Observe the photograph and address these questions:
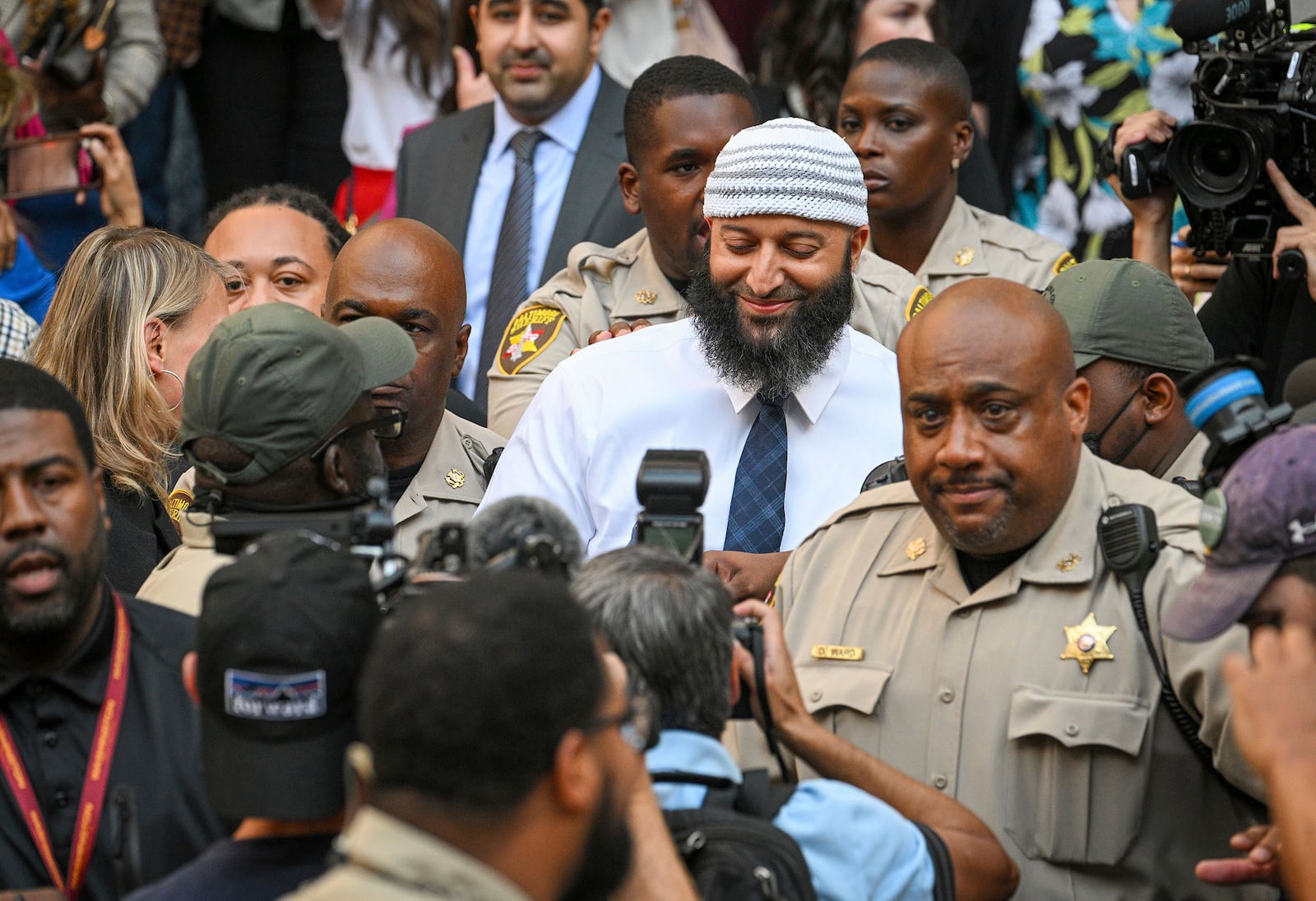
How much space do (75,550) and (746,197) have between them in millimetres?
2056

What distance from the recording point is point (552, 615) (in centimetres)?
249

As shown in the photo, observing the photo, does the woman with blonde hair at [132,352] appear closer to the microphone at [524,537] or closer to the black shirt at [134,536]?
the black shirt at [134,536]

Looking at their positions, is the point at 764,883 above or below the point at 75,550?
below

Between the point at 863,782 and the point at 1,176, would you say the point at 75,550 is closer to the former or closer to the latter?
the point at 863,782

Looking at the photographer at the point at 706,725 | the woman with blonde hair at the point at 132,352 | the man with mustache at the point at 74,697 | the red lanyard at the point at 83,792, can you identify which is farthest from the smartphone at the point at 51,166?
the photographer at the point at 706,725

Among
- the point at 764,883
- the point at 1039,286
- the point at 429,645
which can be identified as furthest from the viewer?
the point at 1039,286

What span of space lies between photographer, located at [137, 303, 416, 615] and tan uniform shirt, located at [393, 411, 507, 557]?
2.79 ft

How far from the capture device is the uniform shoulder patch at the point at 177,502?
15.8 feet

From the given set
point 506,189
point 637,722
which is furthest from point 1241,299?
point 637,722

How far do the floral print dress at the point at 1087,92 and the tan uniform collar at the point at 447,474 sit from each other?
317 cm

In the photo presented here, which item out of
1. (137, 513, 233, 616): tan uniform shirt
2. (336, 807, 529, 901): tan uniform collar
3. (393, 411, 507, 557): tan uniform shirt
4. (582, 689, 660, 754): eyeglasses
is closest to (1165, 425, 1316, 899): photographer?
(582, 689, 660, 754): eyeglasses

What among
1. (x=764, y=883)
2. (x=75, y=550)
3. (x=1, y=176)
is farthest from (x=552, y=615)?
(x=1, y=176)

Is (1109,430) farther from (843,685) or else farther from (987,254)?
(987,254)

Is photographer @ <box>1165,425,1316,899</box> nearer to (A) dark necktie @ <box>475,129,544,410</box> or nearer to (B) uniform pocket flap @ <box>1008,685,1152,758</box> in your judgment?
(B) uniform pocket flap @ <box>1008,685,1152,758</box>
